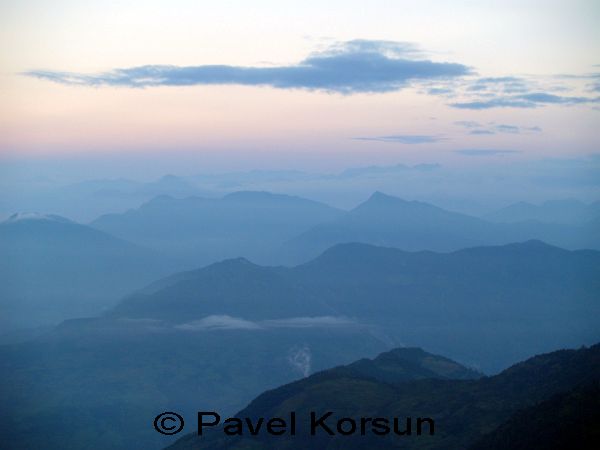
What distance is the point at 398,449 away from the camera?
126 meters

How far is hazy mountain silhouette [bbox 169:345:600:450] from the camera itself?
127m

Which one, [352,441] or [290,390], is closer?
[352,441]

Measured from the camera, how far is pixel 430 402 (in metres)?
146

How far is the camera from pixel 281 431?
14738 cm

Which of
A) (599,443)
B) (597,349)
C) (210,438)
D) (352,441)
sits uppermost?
(599,443)

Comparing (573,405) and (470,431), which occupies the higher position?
(573,405)

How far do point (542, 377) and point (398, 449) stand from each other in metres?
34.2

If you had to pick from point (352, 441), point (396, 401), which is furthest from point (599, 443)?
point (396, 401)

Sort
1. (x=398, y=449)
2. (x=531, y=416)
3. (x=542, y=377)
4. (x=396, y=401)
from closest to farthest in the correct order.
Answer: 1. (x=531, y=416)
2. (x=398, y=449)
3. (x=542, y=377)
4. (x=396, y=401)

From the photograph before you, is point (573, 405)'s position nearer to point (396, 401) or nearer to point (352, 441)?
point (352, 441)

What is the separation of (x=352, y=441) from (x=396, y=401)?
77.1 feet

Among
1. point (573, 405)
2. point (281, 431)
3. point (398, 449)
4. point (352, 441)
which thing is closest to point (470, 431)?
point (398, 449)

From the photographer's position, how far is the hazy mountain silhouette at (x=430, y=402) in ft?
417

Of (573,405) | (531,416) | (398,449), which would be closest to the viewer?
(573,405)
